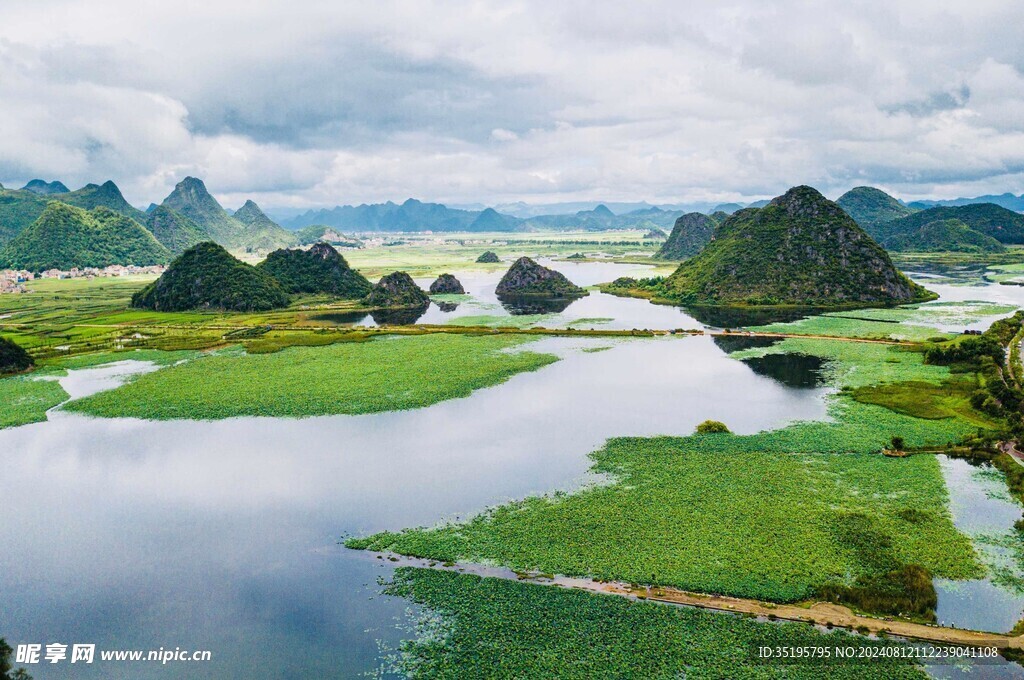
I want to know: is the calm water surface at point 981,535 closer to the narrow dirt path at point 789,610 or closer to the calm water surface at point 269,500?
the narrow dirt path at point 789,610

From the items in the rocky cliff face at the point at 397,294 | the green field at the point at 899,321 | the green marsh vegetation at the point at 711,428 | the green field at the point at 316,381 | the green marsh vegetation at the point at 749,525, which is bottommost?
the green marsh vegetation at the point at 749,525

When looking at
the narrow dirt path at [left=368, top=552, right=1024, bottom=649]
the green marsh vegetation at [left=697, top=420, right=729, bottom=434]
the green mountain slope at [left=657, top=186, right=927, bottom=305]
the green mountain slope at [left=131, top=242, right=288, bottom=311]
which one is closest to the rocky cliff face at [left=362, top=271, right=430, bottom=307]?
the green mountain slope at [left=131, top=242, right=288, bottom=311]

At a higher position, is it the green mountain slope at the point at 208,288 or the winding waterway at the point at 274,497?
the green mountain slope at the point at 208,288

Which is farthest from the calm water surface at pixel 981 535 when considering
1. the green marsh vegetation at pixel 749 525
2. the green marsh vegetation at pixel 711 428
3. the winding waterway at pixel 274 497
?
the green marsh vegetation at pixel 711 428

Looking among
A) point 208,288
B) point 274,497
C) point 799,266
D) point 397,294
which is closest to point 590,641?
point 274,497

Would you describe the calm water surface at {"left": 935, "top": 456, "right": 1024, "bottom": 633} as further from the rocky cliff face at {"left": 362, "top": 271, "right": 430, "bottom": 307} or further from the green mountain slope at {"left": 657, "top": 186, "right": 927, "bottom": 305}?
the rocky cliff face at {"left": 362, "top": 271, "right": 430, "bottom": 307}

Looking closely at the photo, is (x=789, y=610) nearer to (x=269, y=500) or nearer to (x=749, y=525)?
(x=749, y=525)

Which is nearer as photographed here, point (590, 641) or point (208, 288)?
point (590, 641)

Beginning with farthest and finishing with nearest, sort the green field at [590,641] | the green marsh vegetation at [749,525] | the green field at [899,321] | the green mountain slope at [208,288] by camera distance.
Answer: the green mountain slope at [208,288] → the green field at [899,321] → the green marsh vegetation at [749,525] → the green field at [590,641]
